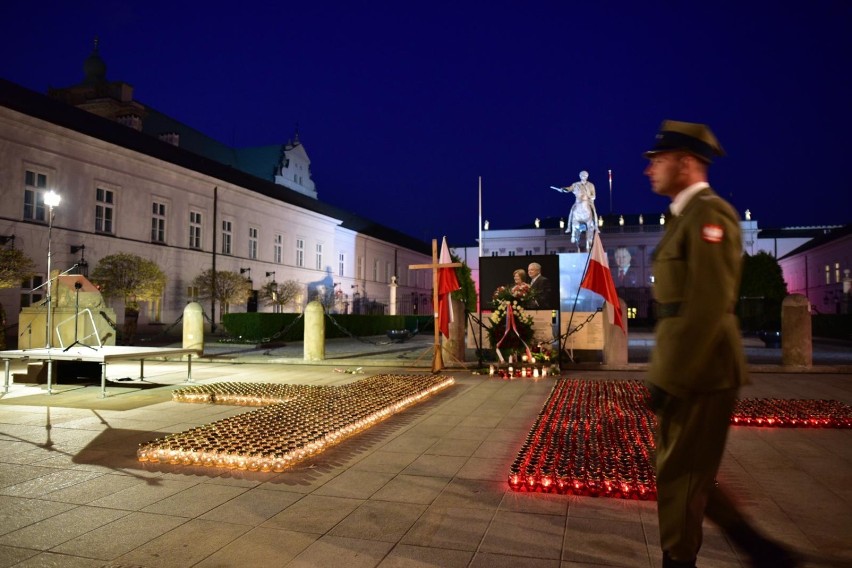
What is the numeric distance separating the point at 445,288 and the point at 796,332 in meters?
8.82

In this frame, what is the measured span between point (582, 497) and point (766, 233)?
8541 cm

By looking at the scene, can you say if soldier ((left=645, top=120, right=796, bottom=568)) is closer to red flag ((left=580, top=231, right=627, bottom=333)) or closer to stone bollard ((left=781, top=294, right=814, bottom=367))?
red flag ((left=580, top=231, right=627, bottom=333))

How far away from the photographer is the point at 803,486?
514 centimetres

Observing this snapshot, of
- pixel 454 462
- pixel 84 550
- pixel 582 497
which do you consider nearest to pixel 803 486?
pixel 582 497

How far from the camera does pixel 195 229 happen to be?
37250 millimetres

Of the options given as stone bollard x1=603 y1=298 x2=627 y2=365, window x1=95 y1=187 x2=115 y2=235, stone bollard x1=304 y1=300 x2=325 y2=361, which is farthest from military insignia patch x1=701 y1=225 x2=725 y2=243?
window x1=95 y1=187 x2=115 y2=235

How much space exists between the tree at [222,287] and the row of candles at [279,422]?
25103mm

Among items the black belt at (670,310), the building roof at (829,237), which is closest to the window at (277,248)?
the black belt at (670,310)

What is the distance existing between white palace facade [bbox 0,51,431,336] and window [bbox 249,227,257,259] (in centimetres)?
8

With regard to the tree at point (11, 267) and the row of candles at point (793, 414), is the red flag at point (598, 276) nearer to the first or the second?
the row of candles at point (793, 414)

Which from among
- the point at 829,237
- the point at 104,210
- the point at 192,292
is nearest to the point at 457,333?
the point at 104,210

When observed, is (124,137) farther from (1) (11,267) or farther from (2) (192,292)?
(1) (11,267)

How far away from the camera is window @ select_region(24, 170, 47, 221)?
26766mm

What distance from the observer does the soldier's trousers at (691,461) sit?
271cm
